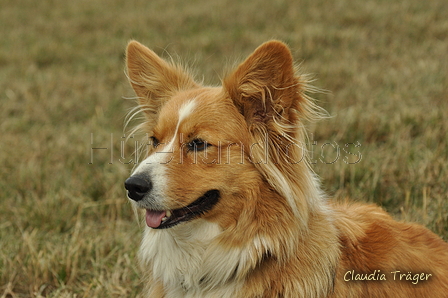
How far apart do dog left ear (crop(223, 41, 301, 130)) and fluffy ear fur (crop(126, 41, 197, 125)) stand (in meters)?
0.56

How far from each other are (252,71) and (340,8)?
960 cm

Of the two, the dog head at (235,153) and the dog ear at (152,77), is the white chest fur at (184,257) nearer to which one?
the dog head at (235,153)

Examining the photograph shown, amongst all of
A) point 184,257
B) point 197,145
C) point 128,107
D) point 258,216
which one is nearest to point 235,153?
point 197,145

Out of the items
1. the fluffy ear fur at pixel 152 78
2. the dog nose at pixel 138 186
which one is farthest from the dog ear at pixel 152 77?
the dog nose at pixel 138 186

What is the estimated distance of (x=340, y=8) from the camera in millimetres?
11422

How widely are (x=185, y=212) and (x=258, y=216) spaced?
0.43 meters

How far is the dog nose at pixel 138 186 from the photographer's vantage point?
8.46ft

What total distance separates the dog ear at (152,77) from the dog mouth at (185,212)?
2.99 feet

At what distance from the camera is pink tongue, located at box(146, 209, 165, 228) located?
2.75 metres

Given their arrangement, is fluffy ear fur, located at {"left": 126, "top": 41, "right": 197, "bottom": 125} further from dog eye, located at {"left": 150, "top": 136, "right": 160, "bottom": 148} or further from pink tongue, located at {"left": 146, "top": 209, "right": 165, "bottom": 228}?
pink tongue, located at {"left": 146, "top": 209, "right": 165, "bottom": 228}

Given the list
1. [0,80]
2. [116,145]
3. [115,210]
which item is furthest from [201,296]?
[0,80]

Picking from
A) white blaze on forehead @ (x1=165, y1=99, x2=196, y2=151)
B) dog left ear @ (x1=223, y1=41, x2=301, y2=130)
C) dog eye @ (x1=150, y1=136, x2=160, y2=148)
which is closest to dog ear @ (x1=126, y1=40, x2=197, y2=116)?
dog eye @ (x1=150, y1=136, x2=160, y2=148)

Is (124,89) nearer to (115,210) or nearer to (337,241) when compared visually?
(115,210)

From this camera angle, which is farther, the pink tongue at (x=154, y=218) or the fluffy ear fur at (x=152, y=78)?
the fluffy ear fur at (x=152, y=78)
